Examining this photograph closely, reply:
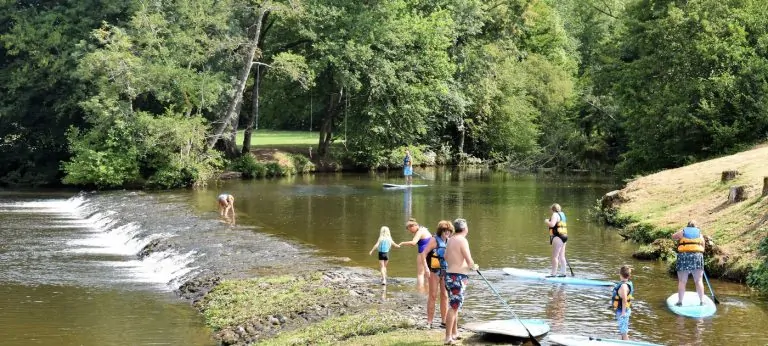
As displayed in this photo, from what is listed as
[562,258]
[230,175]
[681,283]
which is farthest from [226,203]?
[230,175]

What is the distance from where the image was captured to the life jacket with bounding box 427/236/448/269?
14.0 meters

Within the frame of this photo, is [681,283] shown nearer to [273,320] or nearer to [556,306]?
[556,306]

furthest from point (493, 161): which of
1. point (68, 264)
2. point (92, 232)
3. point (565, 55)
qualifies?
point (68, 264)

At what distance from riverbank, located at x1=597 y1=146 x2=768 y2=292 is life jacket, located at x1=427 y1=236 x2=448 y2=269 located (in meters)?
8.32

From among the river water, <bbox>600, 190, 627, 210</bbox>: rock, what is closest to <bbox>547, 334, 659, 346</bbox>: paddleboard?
the river water

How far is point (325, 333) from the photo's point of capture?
1467 centimetres

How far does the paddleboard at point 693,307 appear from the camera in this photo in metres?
16.2

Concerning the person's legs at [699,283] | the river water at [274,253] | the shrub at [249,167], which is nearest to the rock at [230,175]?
the shrub at [249,167]

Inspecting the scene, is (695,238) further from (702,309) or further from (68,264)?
(68,264)

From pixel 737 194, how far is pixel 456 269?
46.7 ft

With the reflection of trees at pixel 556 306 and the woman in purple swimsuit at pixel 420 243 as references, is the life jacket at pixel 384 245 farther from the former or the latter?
the reflection of trees at pixel 556 306

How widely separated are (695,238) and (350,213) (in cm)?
1778

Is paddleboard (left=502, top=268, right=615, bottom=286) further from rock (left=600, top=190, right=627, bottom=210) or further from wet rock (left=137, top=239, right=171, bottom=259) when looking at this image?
rock (left=600, top=190, right=627, bottom=210)

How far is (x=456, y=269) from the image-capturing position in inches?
508
